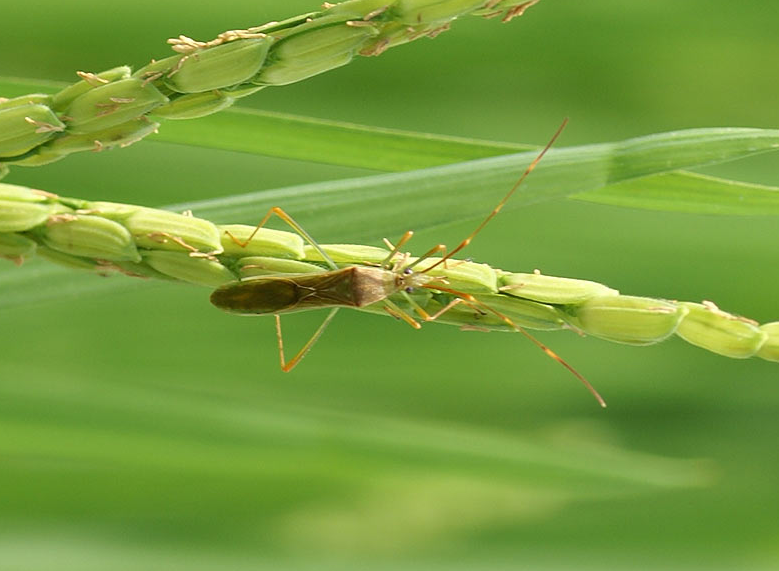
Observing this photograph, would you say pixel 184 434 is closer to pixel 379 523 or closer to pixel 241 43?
pixel 379 523

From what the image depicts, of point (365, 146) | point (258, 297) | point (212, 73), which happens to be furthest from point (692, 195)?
point (212, 73)

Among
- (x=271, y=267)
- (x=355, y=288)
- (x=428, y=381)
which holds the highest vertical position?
(x=428, y=381)

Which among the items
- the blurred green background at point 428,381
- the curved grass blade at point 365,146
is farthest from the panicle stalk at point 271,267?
the blurred green background at point 428,381

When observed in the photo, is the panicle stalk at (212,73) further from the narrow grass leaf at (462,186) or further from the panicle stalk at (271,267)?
the narrow grass leaf at (462,186)

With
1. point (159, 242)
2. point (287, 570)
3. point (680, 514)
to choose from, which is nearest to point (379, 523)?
point (287, 570)

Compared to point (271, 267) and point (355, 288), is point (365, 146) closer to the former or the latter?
point (355, 288)

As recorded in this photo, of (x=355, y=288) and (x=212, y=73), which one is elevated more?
(x=355, y=288)

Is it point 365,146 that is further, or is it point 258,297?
point 365,146
